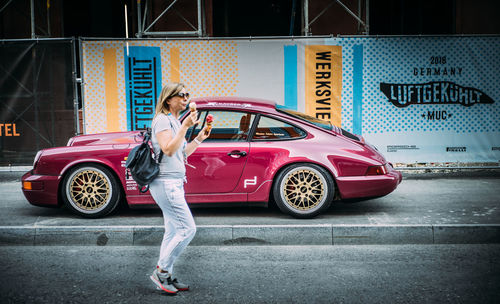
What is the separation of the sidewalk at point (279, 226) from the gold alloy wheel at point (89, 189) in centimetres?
20

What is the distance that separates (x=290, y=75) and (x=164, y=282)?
19.6 feet

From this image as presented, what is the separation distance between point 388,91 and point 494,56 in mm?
2058

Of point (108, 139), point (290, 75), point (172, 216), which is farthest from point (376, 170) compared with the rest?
point (290, 75)

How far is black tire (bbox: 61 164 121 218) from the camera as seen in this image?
18.7ft

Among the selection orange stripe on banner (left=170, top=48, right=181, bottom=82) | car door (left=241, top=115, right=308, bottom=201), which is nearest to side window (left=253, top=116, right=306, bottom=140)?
car door (left=241, top=115, right=308, bottom=201)

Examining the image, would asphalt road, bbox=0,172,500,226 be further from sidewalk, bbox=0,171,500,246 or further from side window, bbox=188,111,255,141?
Result: side window, bbox=188,111,255,141

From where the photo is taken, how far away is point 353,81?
29.7 feet

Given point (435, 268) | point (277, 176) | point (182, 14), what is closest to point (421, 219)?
point (435, 268)

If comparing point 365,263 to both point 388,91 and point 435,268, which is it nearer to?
point 435,268

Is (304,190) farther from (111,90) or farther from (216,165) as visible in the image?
(111,90)

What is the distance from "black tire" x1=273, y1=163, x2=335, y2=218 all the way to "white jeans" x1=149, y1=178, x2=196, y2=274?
206 centimetres

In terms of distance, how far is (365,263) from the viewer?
4484 millimetres

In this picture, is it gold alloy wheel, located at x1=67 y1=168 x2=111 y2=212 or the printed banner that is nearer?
gold alloy wheel, located at x1=67 y1=168 x2=111 y2=212

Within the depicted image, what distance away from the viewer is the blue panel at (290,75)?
900 centimetres
